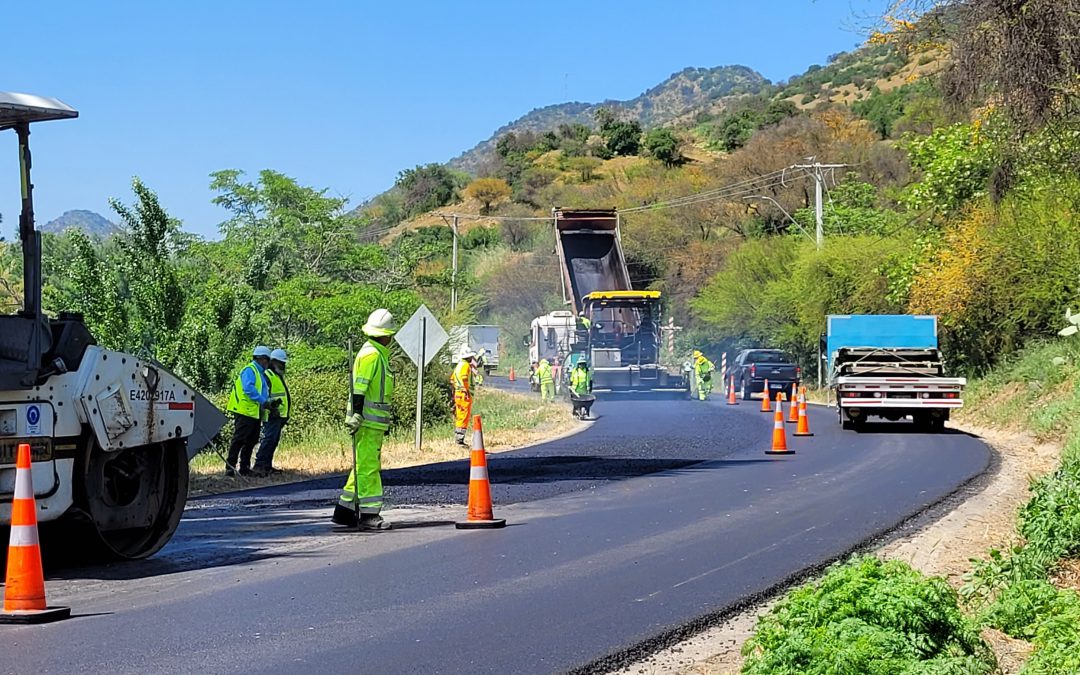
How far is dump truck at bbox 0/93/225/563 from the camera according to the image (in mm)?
9492

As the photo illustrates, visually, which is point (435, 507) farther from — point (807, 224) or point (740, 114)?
point (740, 114)

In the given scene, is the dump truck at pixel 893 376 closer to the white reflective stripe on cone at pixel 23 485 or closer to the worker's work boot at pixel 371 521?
Result: the worker's work boot at pixel 371 521

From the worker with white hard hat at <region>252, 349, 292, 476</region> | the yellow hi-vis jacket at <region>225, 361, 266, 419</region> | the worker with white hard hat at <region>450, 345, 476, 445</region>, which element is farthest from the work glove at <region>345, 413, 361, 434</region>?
the worker with white hard hat at <region>450, 345, 476, 445</region>

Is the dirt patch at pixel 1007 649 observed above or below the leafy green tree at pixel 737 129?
below

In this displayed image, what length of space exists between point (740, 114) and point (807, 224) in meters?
57.4

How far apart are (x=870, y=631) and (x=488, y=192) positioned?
111 m

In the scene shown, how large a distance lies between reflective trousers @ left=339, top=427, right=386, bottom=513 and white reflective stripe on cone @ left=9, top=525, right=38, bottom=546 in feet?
13.9

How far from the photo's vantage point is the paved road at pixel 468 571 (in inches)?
286

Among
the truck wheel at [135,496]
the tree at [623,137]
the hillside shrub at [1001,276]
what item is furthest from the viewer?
the tree at [623,137]

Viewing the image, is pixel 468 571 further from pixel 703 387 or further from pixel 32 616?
pixel 703 387

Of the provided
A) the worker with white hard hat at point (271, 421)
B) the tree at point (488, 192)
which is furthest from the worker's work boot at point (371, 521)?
the tree at point (488, 192)

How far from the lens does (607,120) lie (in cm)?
12575

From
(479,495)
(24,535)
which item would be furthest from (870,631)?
(479,495)

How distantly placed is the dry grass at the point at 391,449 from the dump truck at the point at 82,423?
6559 mm
